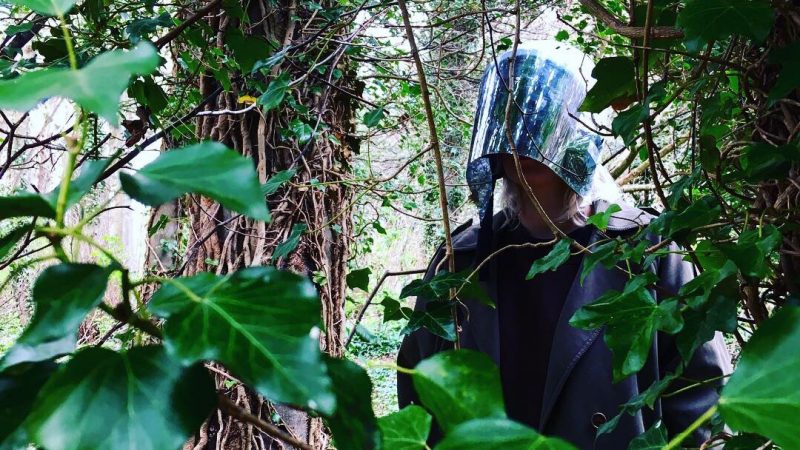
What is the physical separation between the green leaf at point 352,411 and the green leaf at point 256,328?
0.04 m

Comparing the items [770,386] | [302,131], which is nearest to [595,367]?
[302,131]

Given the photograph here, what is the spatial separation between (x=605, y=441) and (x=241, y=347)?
1067 millimetres

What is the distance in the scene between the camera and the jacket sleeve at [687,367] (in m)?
1.02

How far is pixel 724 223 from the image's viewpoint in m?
0.55

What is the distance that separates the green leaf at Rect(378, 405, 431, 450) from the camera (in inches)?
10.0

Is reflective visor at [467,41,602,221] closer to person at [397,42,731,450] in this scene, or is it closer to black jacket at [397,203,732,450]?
person at [397,42,731,450]

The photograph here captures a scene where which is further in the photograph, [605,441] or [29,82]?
[605,441]

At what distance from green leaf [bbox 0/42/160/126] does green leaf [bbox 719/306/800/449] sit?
24 cm

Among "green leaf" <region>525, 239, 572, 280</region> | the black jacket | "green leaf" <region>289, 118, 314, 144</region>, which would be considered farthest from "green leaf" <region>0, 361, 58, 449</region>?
"green leaf" <region>289, 118, 314, 144</region>

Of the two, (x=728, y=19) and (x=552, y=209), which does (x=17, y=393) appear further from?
(x=552, y=209)

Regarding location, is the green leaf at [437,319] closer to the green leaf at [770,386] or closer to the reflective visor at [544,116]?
the green leaf at [770,386]

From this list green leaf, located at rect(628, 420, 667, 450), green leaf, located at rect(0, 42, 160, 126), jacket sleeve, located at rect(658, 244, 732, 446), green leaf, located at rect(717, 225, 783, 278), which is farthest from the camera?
jacket sleeve, located at rect(658, 244, 732, 446)

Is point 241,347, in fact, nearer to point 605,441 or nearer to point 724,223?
point 724,223

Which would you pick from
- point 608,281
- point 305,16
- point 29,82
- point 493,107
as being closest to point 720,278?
point 29,82
